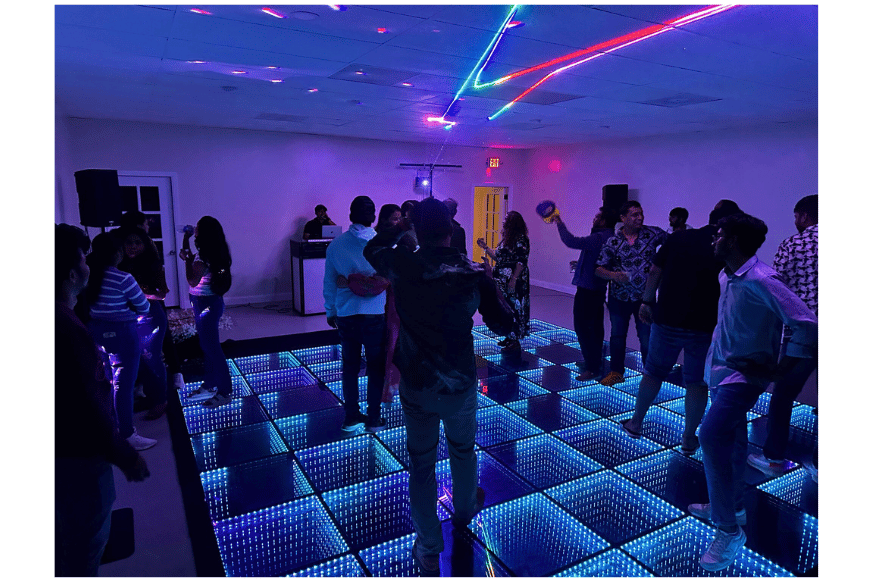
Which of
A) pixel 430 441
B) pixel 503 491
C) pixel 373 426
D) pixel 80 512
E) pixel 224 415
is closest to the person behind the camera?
pixel 80 512

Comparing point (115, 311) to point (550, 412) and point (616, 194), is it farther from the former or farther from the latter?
point (616, 194)

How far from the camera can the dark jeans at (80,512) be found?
1423 millimetres

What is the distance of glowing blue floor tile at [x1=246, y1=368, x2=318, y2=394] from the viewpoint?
413cm

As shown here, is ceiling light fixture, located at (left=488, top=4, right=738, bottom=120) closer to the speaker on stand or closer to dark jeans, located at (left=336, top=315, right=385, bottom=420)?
dark jeans, located at (left=336, top=315, right=385, bottom=420)

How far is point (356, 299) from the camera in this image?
3033 millimetres

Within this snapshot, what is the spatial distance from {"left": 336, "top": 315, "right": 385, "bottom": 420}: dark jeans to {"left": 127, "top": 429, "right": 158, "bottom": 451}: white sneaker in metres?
1.20

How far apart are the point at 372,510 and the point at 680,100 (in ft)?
14.9

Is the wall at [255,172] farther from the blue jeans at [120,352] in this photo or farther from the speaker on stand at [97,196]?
the blue jeans at [120,352]

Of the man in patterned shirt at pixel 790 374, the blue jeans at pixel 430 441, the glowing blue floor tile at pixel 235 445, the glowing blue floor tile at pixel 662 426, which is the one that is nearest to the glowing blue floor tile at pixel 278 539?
the blue jeans at pixel 430 441

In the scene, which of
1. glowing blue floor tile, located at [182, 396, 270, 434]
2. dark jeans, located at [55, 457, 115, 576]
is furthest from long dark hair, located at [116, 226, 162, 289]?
dark jeans, located at [55, 457, 115, 576]

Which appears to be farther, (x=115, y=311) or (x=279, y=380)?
(x=279, y=380)

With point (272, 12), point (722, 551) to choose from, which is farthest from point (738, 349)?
point (272, 12)

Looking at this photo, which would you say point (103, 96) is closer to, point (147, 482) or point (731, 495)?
point (147, 482)

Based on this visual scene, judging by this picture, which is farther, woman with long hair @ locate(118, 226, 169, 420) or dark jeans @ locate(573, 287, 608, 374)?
dark jeans @ locate(573, 287, 608, 374)
